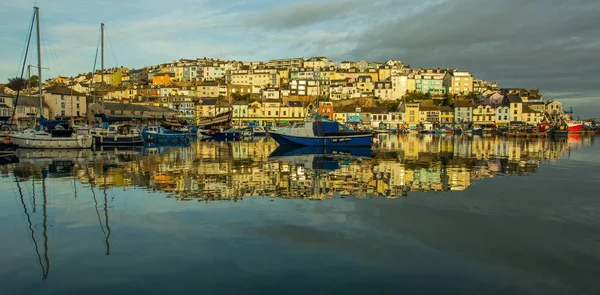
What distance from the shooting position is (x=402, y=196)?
13398 mm

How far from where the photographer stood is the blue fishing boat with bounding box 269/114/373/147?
3956 cm

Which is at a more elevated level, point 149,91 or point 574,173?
point 149,91

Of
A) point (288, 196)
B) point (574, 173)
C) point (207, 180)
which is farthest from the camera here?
point (574, 173)

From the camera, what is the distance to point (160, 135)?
50188 mm

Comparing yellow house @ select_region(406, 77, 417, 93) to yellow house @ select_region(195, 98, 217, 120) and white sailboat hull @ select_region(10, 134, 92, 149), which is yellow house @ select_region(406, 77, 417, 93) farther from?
white sailboat hull @ select_region(10, 134, 92, 149)

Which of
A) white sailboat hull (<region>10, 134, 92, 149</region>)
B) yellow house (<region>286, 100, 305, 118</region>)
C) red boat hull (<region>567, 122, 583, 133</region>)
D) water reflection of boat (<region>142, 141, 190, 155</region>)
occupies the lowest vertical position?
water reflection of boat (<region>142, 141, 190, 155</region>)

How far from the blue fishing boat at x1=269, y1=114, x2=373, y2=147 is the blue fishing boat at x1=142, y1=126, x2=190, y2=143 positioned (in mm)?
17284

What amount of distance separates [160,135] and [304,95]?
69.9 meters

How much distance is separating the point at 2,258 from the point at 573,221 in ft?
39.7

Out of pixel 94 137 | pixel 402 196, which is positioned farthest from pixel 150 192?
pixel 94 137

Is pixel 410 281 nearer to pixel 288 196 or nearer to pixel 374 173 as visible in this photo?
pixel 288 196

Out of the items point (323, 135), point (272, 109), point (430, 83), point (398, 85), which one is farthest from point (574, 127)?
point (323, 135)

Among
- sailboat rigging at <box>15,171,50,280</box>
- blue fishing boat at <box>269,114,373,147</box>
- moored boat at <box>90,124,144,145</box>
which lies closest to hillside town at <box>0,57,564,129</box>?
moored boat at <box>90,124,144,145</box>

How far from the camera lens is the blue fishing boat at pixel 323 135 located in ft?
130
